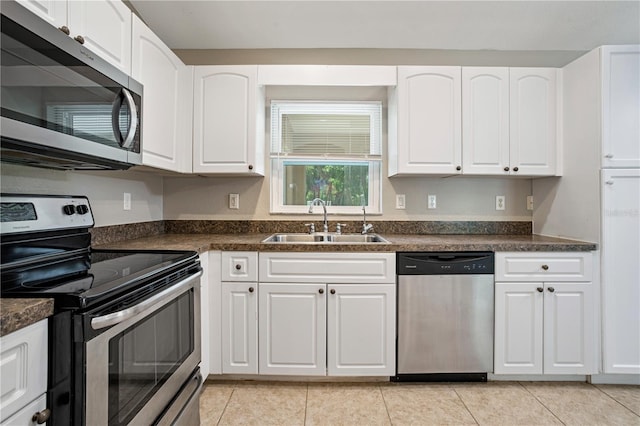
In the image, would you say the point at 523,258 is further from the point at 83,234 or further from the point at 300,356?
the point at 83,234

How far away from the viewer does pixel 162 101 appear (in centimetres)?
192

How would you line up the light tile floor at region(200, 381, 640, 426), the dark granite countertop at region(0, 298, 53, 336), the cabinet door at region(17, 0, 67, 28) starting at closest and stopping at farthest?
1. the dark granite countertop at region(0, 298, 53, 336)
2. the cabinet door at region(17, 0, 67, 28)
3. the light tile floor at region(200, 381, 640, 426)

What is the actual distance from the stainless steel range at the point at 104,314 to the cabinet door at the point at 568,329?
81.0 inches

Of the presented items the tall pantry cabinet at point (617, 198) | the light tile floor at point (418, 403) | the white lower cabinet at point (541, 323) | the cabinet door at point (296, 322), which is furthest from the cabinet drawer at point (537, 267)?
the cabinet door at point (296, 322)

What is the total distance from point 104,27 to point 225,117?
0.88m

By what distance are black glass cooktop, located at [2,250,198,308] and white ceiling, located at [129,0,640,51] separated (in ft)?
5.38

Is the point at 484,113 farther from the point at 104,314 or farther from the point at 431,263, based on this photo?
the point at 104,314

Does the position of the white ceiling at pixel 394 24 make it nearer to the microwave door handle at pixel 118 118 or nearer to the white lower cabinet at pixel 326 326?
the microwave door handle at pixel 118 118

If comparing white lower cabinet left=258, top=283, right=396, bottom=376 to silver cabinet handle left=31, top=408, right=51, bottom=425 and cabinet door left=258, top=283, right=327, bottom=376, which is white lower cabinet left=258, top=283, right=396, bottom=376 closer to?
cabinet door left=258, top=283, right=327, bottom=376

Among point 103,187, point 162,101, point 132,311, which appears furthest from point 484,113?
point 103,187

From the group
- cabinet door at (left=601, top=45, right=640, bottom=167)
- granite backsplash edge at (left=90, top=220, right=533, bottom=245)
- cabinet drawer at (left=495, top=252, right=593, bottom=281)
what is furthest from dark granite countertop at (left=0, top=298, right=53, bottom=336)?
cabinet door at (left=601, top=45, right=640, bottom=167)

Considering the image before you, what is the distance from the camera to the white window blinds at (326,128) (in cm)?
264

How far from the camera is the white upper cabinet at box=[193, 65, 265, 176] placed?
224 centimetres

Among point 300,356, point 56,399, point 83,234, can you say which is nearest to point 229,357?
point 300,356
